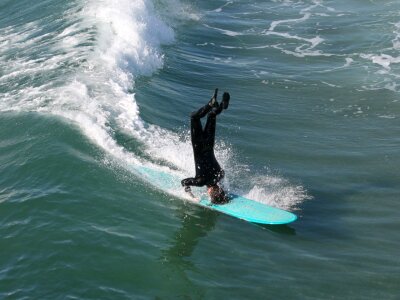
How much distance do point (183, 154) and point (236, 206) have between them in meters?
2.54

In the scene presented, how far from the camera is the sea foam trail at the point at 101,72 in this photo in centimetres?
1287

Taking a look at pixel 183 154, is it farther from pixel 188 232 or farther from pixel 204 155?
pixel 188 232

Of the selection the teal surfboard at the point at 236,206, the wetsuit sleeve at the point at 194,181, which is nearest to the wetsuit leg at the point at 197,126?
the wetsuit sleeve at the point at 194,181

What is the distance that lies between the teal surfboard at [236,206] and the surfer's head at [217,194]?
93 millimetres

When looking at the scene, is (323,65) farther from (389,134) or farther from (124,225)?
(124,225)

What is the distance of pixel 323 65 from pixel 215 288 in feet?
44.5

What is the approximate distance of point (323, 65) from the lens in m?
20.3

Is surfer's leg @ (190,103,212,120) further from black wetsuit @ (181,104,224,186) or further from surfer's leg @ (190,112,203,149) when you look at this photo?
black wetsuit @ (181,104,224,186)

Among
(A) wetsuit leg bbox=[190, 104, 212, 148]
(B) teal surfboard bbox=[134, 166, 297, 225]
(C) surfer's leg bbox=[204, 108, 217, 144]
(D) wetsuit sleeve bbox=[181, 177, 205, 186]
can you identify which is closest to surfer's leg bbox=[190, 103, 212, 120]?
(A) wetsuit leg bbox=[190, 104, 212, 148]

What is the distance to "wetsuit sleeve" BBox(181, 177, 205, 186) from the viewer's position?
10.8 m

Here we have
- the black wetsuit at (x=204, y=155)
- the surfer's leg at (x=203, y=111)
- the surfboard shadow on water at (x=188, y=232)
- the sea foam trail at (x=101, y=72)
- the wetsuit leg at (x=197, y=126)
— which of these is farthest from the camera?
the sea foam trail at (x=101, y=72)

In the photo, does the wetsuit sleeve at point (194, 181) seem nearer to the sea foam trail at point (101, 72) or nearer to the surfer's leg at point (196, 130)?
the sea foam trail at point (101, 72)

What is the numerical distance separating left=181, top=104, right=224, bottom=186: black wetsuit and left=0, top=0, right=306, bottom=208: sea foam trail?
639 mm

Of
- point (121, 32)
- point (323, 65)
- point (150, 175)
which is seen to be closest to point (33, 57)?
point (121, 32)
